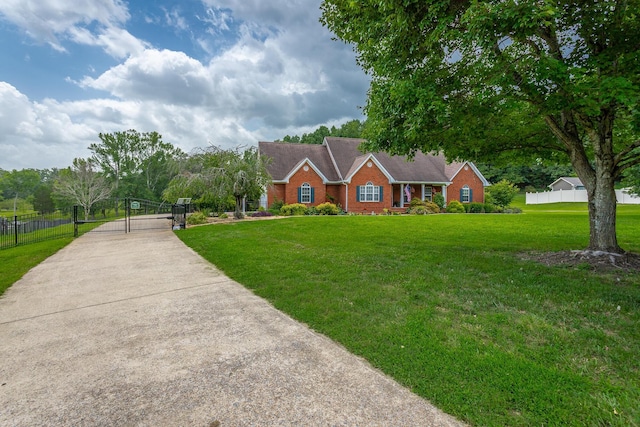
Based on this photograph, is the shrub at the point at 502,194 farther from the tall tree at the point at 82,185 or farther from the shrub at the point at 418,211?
the tall tree at the point at 82,185

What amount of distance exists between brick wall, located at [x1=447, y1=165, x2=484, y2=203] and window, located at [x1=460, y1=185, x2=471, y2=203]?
30cm

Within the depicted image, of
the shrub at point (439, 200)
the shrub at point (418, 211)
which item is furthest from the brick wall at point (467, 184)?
the shrub at point (418, 211)

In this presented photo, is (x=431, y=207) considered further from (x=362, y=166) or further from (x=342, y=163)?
(x=342, y=163)

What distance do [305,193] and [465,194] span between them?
1585 cm

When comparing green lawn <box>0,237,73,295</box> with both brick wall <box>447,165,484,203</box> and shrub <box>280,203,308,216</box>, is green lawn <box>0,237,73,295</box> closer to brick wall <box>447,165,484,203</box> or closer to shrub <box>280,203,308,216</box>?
shrub <box>280,203,308,216</box>

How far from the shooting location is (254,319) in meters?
4.36

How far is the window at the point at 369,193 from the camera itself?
86.3 ft

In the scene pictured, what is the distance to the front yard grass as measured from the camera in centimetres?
248

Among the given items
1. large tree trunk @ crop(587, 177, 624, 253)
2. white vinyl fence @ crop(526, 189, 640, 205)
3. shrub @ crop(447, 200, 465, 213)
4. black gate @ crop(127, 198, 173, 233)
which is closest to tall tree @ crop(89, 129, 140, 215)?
black gate @ crop(127, 198, 173, 233)

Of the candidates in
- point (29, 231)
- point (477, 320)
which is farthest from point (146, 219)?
point (477, 320)

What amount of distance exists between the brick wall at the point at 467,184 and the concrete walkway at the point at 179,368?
2818cm

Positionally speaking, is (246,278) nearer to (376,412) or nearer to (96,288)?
(96,288)

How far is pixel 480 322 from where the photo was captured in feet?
13.0

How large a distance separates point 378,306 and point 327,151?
27089 mm
